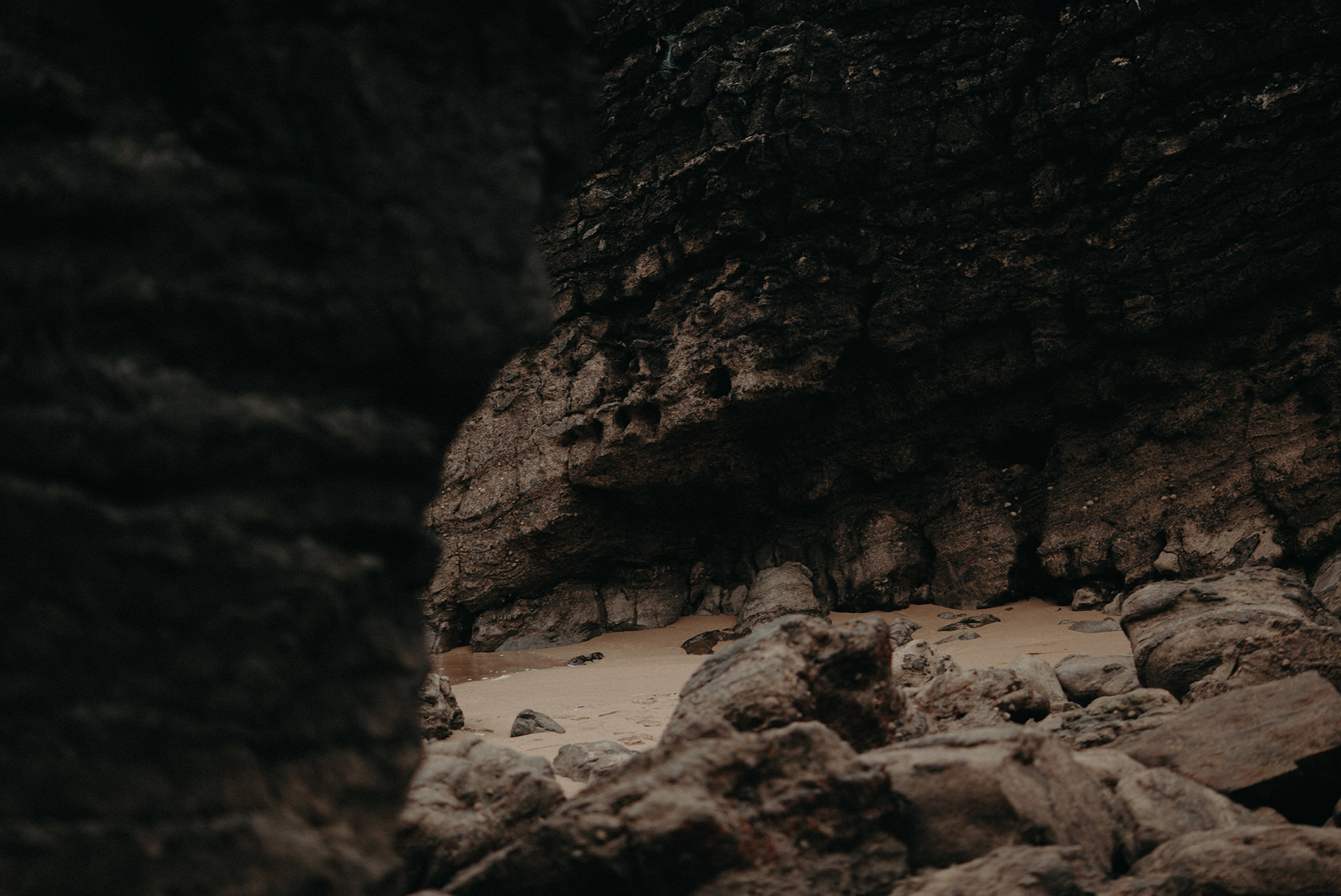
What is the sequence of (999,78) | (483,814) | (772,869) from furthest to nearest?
1. (999,78)
2. (483,814)
3. (772,869)

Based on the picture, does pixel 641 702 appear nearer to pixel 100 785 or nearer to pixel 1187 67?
pixel 100 785

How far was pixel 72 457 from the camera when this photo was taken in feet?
3.96

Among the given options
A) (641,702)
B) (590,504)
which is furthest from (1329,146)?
(590,504)

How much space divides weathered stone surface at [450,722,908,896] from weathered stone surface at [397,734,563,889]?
0.18 meters

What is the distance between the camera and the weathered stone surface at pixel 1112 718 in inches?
125

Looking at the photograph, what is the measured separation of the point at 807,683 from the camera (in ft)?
8.68

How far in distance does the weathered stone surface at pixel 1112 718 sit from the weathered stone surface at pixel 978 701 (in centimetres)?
11

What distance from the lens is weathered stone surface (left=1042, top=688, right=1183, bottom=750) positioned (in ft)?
10.4

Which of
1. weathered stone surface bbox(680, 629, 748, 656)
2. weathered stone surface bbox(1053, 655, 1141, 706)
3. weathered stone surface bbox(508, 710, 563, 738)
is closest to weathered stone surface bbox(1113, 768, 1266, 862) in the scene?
weathered stone surface bbox(1053, 655, 1141, 706)

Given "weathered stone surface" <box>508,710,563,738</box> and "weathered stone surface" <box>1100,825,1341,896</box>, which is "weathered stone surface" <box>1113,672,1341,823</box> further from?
"weathered stone surface" <box>508,710,563,738</box>

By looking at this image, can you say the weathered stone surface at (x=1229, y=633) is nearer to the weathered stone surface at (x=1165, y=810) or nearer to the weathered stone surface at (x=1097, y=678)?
the weathered stone surface at (x=1097, y=678)

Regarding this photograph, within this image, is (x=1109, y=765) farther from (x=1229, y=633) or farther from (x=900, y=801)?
(x=1229, y=633)

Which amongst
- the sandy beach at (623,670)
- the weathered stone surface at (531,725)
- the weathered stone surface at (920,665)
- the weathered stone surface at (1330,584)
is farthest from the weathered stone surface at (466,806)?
the weathered stone surface at (1330,584)

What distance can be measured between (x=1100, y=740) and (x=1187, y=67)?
7.21 meters
